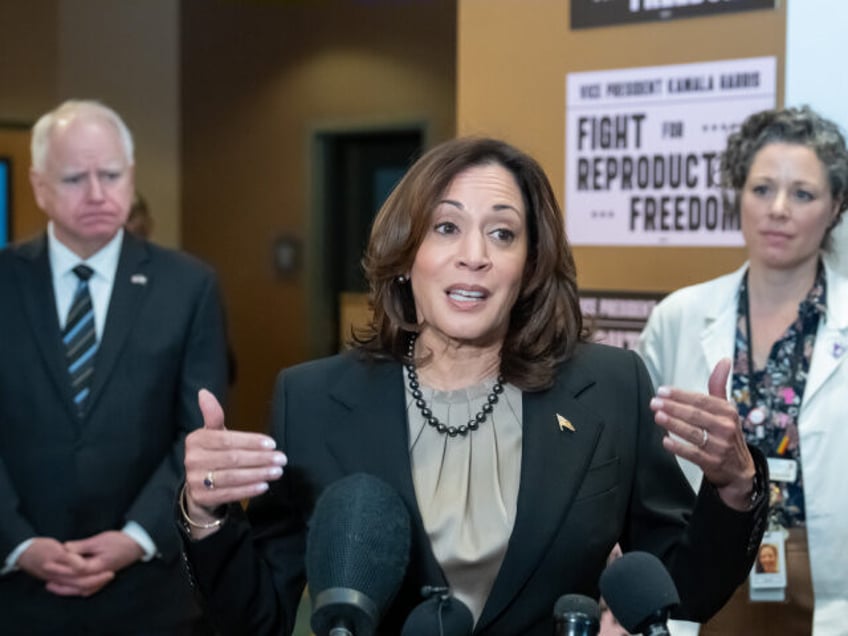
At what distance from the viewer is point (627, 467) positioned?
213 centimetres

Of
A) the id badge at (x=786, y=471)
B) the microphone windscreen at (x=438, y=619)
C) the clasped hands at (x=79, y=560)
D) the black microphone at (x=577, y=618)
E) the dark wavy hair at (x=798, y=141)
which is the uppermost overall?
the dark wavy hair at (x=798, y=141)

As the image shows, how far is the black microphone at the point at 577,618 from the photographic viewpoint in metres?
1.36

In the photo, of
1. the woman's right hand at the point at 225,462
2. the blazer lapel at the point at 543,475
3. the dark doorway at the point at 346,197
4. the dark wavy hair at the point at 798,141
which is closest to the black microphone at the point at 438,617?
the woman's right hand at the point at 225,462

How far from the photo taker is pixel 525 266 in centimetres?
222

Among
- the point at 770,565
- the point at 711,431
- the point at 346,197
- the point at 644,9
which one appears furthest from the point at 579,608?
the point at 346,197

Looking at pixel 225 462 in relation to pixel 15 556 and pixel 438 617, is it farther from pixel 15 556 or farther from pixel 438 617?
pixel 15 556

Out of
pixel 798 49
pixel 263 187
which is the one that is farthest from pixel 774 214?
pixel 263 187

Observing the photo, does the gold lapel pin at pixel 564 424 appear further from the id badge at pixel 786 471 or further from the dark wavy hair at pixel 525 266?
the id badge at pixel 786 471

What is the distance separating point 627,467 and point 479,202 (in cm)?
53

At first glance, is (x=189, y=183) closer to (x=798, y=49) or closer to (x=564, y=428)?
(x=798, y=49)

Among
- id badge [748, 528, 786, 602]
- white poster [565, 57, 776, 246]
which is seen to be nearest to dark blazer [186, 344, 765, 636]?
id badge [748, 528, 786, 602]

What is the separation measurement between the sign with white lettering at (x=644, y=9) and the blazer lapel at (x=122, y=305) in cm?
163

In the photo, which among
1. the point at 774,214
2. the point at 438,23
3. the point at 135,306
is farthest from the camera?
the point at 438,23

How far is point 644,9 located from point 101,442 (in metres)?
2.12
